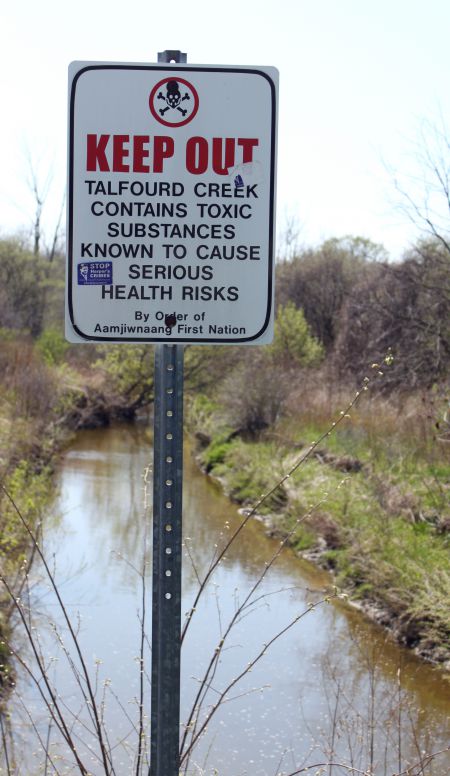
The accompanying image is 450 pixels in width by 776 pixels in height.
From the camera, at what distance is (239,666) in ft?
28.6

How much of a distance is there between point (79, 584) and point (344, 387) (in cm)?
1019

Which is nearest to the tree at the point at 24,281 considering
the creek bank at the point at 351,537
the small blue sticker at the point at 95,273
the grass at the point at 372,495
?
the grass at the point at 372,495

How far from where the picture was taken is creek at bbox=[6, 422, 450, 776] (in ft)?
21.1

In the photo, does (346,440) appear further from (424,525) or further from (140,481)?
(424,525)

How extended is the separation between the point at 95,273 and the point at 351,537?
10148 mm

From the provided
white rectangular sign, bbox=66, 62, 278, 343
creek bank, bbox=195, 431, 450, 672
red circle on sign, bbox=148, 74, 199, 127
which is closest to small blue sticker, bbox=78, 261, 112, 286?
white rectangular sign, bbox=66, 62, 278, 343

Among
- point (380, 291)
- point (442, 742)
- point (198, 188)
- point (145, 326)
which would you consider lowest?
point (442, 742)

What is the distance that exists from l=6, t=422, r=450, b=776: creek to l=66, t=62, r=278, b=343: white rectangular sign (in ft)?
7.94

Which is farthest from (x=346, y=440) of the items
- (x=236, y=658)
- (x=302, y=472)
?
(x=236, y=658)

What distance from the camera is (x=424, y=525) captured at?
11250 millimetres

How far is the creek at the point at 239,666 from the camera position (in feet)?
21.1

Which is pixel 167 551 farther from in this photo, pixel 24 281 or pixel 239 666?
pixel 24 281

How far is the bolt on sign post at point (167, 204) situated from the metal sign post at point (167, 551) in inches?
0.6

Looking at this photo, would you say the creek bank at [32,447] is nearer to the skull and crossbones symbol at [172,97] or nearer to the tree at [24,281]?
the skull and crossbones symbol at [172,97]
